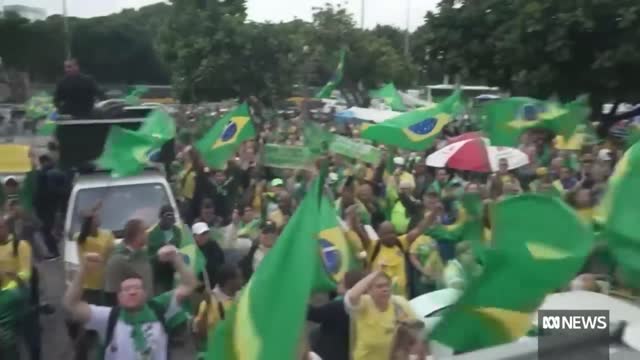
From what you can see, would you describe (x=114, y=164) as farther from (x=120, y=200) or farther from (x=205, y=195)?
(x=205, y=195)

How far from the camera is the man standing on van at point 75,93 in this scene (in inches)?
516

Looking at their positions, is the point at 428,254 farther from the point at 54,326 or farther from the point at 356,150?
the point at 356,150

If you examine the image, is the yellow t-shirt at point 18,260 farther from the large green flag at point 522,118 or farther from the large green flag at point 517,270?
the large green flag at point 522,118

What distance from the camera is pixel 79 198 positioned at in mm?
10656

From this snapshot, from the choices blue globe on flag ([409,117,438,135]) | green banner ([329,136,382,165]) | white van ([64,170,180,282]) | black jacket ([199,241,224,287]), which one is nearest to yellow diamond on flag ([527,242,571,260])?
black jacket ([199,241,224,287])

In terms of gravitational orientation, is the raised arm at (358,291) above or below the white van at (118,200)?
above

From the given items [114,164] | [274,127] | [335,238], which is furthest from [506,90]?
[335,238]

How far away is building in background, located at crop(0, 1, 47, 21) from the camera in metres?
21.2

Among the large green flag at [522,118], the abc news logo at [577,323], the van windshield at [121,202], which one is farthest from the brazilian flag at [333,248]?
the large green flag at [522,118]

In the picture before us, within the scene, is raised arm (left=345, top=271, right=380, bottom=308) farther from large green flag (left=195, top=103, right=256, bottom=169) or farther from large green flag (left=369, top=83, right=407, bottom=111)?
large green flag (left=369, top=83, right=407, bottom=111)

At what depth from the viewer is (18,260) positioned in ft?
26.0

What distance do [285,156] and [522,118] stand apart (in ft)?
11.9

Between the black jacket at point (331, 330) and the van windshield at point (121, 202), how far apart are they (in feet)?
13.5

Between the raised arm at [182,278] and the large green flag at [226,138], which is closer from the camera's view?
the raised arm at [182,278]
